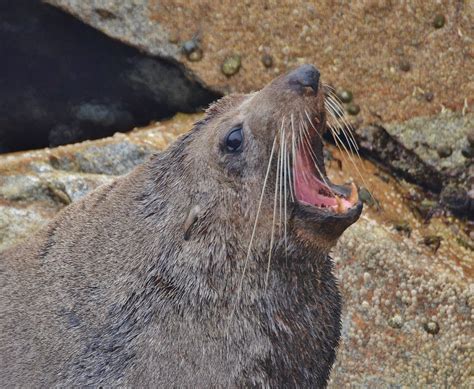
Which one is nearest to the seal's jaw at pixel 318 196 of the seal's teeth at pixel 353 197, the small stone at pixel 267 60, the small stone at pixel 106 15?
the seal's teeth at pixel 353 197

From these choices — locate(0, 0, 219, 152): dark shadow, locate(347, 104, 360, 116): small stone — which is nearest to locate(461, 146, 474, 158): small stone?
locate(347, 104, 360, 116): small stone

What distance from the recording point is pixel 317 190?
468 cm

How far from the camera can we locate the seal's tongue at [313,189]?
4574 mm

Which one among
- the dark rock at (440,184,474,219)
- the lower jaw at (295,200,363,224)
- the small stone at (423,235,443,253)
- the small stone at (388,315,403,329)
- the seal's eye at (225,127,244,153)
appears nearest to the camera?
the lower jaw at (295,200,363,224)

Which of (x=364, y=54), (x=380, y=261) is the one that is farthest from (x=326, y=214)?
(x=364, y=54)

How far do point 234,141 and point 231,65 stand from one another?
277 cm

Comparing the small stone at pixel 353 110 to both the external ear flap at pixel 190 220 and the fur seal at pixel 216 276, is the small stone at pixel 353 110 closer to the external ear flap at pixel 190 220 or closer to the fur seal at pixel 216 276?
the fur seal at pixel 216 276

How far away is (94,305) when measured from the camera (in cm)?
479

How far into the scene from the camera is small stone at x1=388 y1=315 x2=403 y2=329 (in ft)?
20.7

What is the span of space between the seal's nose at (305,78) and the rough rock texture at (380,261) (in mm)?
2217

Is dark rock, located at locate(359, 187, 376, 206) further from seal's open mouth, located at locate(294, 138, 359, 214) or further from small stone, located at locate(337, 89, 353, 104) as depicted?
seal's open mouth, located at locate(294, 138, 359, 214)

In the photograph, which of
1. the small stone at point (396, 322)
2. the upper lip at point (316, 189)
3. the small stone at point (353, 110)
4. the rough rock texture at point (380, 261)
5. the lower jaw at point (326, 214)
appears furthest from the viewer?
the small stone at point (353, 110)

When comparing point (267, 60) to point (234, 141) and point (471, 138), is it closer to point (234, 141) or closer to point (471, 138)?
point (471, 138)

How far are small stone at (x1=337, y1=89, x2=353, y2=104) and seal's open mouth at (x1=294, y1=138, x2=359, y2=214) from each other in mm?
2518
